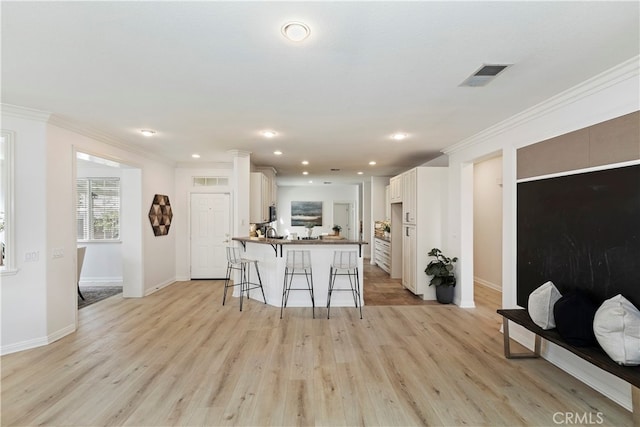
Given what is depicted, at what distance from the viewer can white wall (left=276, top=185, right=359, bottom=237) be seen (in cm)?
1093

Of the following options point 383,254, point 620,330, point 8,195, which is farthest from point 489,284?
point 8,195

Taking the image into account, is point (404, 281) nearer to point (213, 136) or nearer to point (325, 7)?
point (213, 136)

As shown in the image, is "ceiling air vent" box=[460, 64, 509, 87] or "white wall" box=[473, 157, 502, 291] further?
"white wall" box=[473, 157, 502, 291]

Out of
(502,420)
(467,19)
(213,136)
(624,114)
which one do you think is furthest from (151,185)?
(624,114)

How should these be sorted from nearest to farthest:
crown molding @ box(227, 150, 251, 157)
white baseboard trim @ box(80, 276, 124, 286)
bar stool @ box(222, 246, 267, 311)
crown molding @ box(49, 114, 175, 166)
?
crown molding @ box(49, 114, 175, 166) → bar stool @ box(222, 246, 267, 311) → crown molding @ box(227, 150, 251, 157) → white baseboard trim @ box(80, 276, 124, 286)

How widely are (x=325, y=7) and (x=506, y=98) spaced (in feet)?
7.15

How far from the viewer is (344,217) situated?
11.2 metres

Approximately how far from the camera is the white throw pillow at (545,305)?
253 centimetres

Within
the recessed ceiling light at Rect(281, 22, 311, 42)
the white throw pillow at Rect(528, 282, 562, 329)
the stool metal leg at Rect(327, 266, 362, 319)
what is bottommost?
the stool metal leg at Rect(327, 266, 362, 319)

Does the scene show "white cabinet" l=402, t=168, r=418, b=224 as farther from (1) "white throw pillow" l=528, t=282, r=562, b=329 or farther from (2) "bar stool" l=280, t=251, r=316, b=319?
(1) "white throw pillow" l=528, t=282, r=562, b=329

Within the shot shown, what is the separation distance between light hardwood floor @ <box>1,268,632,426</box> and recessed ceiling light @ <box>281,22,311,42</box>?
8.54 ft

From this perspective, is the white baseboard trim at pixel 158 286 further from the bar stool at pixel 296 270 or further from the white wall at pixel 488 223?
the white wall at pixel 488 223

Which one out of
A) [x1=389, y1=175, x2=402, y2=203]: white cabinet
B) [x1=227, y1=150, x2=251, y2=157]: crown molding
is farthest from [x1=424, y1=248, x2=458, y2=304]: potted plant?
[x1=227, y1=150, x2=251, y2=157]: crown molding

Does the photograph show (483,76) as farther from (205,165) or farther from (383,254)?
(383,254)
